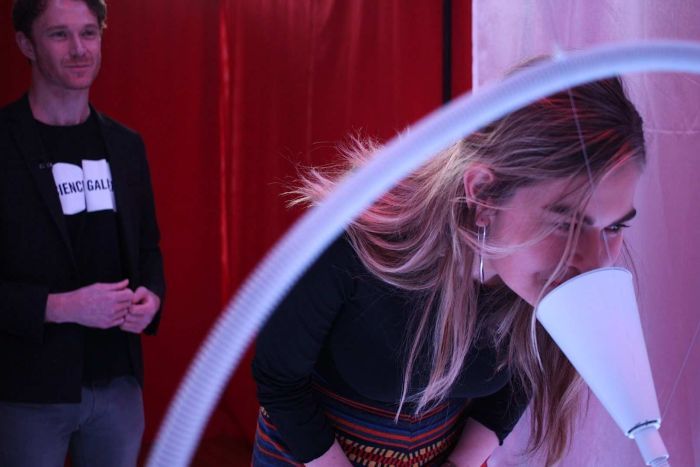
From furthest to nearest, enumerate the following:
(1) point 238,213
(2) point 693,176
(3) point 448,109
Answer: (1) point 238,213 < (2) point 693,176 < (3) point 448,109

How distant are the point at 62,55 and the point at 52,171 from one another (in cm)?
27

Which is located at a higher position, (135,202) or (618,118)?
(618,118)

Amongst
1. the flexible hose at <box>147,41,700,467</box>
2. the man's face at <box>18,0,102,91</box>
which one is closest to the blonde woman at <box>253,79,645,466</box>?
the flexible hose at <box>147,41,700,467</box>

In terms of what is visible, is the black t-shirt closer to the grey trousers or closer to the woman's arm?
the grey trousers

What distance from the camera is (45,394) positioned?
163 cm

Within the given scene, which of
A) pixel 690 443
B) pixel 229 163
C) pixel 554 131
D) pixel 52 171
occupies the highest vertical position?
pixel 554 131

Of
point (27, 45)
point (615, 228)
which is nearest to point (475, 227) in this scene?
point (615, 228)

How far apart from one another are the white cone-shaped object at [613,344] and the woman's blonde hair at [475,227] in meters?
0.10

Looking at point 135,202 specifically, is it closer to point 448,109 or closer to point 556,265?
point 556,265

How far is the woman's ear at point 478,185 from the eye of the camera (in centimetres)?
92

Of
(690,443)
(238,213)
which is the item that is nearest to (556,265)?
(690,443)

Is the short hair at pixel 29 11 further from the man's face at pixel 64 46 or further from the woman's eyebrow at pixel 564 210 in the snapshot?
the woman's eyebrow at pixel 564 210

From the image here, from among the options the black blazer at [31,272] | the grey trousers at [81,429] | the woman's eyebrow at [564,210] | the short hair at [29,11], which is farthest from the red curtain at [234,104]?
the woman's eyebrow at [564,210]

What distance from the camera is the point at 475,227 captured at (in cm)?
98
